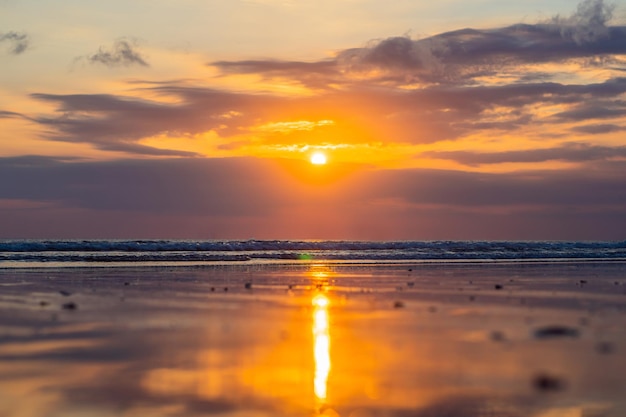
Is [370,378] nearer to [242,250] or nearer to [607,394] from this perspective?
[607,394]

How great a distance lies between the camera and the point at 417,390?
1065 cm

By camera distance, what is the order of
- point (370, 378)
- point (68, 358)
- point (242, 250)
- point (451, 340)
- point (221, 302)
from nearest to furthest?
point (370, 378) → point (68, 358) → point (451, 340) → point (221, 302) → point (242, 250)

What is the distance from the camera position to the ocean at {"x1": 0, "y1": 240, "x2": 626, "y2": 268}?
148ft

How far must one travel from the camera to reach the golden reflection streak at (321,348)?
10.8m

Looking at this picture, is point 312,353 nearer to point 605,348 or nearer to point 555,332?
point 605,348

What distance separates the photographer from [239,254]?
188 ft

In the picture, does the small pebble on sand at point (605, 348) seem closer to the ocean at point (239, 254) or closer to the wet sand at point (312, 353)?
the wet sand at point (312, 353)

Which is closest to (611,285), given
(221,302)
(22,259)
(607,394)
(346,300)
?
(346,300)

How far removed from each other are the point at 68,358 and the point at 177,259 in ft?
114

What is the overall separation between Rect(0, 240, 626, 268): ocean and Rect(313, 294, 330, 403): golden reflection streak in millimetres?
23723

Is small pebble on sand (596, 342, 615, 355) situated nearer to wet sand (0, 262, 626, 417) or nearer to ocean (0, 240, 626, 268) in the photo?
wet sand (0, 262, 626, 417)

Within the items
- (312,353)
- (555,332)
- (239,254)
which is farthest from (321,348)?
(239,254)

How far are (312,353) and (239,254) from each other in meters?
44.3

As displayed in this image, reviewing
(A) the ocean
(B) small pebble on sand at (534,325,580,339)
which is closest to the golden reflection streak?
(B) small pebble on sand at (534,325,580,339)
